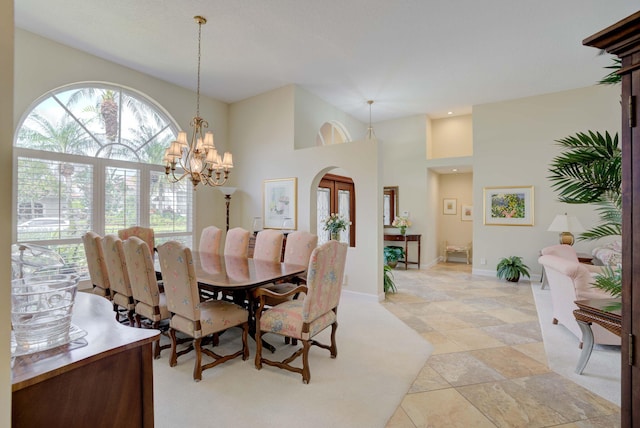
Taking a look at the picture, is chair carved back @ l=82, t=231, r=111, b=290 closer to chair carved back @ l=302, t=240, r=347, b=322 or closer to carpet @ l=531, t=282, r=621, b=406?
chair carved back @ l=302, t=240, r=347, b=322

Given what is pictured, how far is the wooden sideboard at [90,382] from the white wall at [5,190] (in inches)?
6.1

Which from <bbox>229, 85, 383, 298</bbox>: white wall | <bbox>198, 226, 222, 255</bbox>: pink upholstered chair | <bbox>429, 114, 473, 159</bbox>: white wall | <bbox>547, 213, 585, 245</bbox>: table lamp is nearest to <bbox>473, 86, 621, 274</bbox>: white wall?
<bbox>547, 213, 585, 245</bbox>: table lamp

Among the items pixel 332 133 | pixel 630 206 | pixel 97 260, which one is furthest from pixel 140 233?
pixel 630 206

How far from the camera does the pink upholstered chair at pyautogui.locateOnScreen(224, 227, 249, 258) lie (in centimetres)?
394

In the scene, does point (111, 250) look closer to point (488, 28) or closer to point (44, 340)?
point (44, 340)

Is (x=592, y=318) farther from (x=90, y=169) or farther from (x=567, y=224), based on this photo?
(x=90, y=169)

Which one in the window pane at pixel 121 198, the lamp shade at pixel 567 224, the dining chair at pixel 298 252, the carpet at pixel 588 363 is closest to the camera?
the carpet at pixel 588 363

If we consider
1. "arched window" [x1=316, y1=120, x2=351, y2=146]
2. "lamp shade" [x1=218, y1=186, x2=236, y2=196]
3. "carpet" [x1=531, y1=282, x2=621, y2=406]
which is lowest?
"carpet" [x1=531, y1=282, x2=621, y2=406]

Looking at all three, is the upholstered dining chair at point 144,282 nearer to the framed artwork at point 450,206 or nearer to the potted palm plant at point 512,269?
Result: the potted palm plant at point 512,269

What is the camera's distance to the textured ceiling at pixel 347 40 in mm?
3148

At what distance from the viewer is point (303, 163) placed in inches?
200

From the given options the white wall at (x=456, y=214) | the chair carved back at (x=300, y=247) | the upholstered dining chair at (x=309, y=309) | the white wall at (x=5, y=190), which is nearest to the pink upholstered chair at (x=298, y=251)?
the chair carved back at (x=300, y=247)

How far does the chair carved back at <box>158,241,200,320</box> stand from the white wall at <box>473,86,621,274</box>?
5.85 metres

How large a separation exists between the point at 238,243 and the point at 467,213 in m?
6.16
